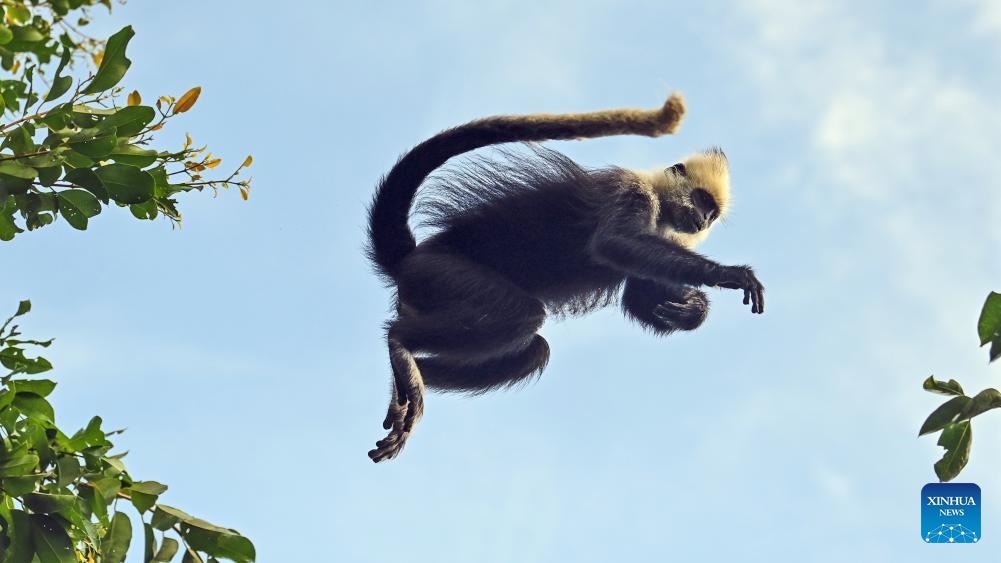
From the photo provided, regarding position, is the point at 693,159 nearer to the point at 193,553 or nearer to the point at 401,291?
the point at 401,291

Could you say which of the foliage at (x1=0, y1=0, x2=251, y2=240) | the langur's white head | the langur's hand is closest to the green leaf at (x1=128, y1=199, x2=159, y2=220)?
the foliage at (x1=0, y1=0, x2=251, y2=240)

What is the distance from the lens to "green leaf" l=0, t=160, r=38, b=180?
3.45 metres

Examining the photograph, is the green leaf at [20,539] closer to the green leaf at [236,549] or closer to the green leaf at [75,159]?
the green leaf at [236,549]

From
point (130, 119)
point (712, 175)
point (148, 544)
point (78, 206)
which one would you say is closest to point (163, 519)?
point (148, 544)

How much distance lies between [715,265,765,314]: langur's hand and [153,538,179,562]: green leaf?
2698mm

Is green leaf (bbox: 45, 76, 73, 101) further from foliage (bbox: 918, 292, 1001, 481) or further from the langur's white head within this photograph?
the langur's white head

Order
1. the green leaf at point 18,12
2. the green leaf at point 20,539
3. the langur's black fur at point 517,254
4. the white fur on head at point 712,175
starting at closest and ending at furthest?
the green leaf at point 18,12 < the green leaf at point 20,539 < the langur's black fur at point 517,254 < the white fur on head at point 712,175

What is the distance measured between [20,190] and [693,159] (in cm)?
418

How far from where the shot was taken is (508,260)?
5902mm

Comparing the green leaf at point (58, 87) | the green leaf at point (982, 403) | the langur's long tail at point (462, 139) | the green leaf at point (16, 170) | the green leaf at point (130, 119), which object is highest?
the langur's long tail at point (462, 139)

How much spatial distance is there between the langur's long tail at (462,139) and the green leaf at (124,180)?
2.04m

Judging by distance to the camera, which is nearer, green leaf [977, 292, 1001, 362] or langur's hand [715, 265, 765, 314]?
green leaf [977, 292, 1001, 362]

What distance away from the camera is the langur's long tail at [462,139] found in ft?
17.3

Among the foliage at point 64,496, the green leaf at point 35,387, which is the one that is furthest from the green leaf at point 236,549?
the green leaf at point 35,387
